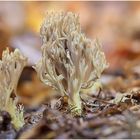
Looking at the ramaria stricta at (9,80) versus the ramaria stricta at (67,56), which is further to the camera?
the ramaria stricta at (67,56)

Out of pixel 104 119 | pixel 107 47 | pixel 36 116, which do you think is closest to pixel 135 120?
pixel 104 119

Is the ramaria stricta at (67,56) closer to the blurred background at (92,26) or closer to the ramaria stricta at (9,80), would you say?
the ramaria stricta at (9,80)

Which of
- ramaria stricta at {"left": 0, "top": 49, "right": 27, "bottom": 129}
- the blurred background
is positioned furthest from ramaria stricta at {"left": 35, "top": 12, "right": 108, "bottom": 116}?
the blurred background

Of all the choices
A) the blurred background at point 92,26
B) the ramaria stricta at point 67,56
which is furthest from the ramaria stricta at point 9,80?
the blurred background at point 92,26

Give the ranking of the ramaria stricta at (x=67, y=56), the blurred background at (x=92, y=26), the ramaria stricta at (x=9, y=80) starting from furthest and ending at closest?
the blurred background at (x=92, y=26), the ramaria stricta at (x=67, y=56), the ramaria stricta at (x=9, y=80)

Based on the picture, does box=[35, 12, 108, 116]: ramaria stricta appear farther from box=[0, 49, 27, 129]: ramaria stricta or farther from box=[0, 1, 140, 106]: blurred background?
box=[0, 1, 140, 106]: blurred background
